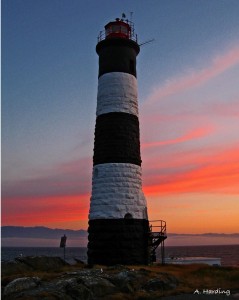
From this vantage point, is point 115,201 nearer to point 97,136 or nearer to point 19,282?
point 97,136

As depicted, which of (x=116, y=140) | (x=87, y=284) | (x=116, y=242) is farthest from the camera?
(x=116, y=140)

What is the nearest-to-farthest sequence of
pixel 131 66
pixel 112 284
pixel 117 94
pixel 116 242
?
pixel 112 284 → pixel 116 242 → pixel 117 94 → pixel 131 66

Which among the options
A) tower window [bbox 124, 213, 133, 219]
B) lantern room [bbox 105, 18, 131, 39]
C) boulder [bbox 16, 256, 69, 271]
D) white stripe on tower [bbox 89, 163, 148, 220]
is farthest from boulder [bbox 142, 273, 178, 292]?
lantern room [bbox 105, 18, 131, 39]

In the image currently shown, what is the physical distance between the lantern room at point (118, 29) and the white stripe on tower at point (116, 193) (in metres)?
9.88

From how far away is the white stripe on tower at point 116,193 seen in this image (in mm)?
25562

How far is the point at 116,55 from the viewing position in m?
27.5

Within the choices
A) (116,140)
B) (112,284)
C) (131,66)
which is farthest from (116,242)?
(131,66)

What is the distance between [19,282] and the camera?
17.8 meters

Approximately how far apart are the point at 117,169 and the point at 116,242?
4792mm

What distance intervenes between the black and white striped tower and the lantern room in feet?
1.41

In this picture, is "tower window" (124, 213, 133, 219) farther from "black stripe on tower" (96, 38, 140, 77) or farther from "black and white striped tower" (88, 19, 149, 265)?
"black stripe on tower" (96, 38, 140, 77)

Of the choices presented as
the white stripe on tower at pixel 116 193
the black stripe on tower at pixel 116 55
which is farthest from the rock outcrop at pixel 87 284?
the black stripe on tower at pixel 116 55

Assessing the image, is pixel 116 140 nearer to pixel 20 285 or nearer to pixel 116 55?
pixel 116 55

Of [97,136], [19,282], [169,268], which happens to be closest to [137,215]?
[169,268]
